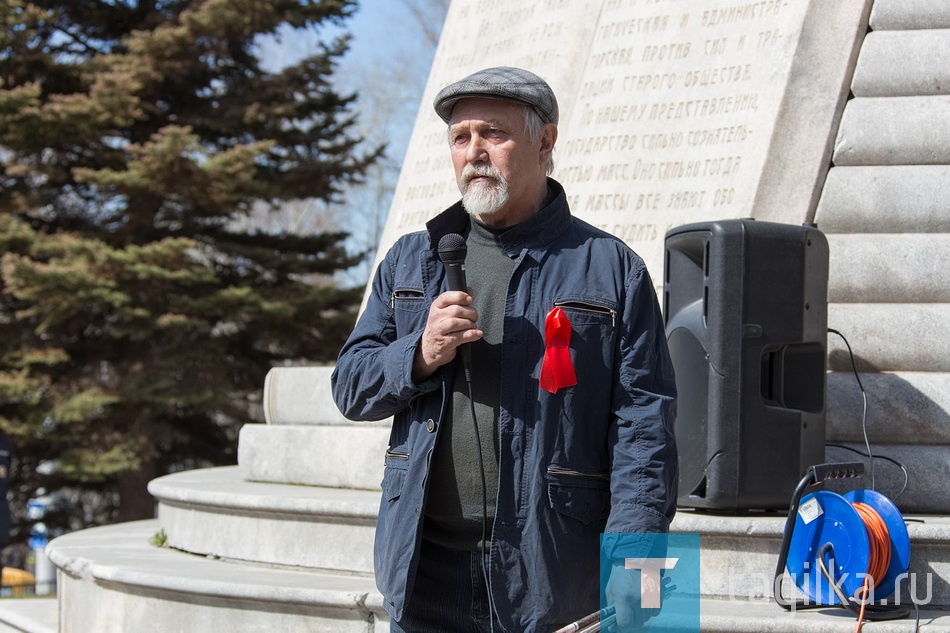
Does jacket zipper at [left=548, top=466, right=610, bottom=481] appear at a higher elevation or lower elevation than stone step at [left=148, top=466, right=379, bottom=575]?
higher

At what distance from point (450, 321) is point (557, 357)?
26cm

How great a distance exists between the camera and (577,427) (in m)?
2.45

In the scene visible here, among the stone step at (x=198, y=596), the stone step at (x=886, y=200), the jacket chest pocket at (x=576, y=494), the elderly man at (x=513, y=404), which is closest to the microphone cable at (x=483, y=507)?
the elderly man at (x=513, y=404)

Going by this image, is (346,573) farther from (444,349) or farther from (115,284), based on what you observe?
(115,284)

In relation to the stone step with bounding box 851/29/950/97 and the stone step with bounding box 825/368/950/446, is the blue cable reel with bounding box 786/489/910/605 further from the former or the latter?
the stone step with bounding box 851/29/950/97

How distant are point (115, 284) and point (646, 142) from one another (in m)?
8.79

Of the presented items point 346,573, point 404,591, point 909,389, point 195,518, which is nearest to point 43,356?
point 195,518

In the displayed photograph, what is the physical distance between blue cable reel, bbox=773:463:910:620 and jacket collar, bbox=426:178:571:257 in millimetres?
1865

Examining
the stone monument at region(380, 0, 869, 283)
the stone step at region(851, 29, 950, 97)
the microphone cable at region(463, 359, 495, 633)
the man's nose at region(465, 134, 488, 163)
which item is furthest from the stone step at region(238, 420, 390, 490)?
the man's nose at region(465, 134, 488, 163)

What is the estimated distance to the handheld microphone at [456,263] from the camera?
240 centimetres

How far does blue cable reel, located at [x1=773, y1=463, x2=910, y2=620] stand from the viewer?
13.4 ft

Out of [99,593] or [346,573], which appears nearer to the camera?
[346,573]

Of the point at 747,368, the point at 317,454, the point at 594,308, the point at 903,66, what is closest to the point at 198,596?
the point at 317,454

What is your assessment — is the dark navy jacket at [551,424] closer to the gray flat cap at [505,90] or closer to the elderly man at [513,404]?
the elderly man at [513,404]
